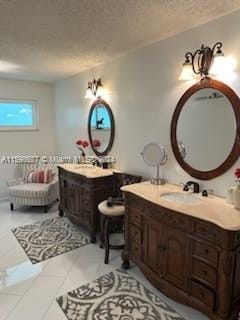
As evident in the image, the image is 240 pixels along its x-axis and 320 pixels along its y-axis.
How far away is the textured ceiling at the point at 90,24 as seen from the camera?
5.80 feet

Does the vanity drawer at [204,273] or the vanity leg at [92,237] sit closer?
the vanity drawer at [204,273]

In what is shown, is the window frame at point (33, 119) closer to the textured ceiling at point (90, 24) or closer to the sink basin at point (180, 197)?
the textured ceiling at point (90, 24)

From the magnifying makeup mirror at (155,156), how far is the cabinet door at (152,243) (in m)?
0.57

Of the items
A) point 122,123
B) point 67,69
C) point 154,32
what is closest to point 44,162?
point 67,69

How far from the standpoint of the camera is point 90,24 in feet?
6.88

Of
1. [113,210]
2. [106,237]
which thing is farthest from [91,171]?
[106,237]

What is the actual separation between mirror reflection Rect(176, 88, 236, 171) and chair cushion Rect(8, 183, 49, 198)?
2652 millimetres

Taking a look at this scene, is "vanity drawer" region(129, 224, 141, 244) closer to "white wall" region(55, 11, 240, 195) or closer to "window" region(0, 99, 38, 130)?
"white wall" region(55, 11, 240, 195)

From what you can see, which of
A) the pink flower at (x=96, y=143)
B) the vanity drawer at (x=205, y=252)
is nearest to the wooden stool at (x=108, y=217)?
the vanity drawer at (x=205, y=252)

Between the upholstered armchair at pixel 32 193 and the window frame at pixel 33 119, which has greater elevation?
the window frame at pixel 33 119

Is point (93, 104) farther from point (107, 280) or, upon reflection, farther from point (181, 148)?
point (107, 280)

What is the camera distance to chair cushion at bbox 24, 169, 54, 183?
4.42 metres

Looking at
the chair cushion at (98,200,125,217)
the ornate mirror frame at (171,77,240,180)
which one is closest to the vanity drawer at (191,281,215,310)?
the ornate mirror frame at (171,77,240,180)

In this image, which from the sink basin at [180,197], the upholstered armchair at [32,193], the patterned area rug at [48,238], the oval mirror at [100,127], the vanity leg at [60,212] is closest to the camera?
the sink basin at [180,197]
